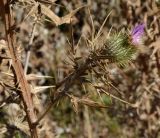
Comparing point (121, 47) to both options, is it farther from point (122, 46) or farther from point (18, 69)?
point (18, 69)

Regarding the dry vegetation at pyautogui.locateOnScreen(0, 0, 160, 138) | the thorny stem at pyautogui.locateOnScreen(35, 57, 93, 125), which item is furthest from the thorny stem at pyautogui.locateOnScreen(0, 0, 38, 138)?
the thorny stem at pyautogui.locateOnScreen(35, 57, 93, 125)

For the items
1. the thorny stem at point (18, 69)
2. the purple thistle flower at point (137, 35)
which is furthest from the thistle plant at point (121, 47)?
the thorny stem at point (18, 69)

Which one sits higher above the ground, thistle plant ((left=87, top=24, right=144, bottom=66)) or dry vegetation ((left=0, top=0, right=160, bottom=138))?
thistle plant ((left=87, top=24, right=144, bottom=66))

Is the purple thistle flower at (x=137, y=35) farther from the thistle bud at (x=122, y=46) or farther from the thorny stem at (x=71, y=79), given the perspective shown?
the thorny stem at (x=71, y=79)

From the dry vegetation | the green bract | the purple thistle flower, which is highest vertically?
the purple thistle flower

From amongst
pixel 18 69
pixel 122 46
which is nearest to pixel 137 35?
pixel 122 46

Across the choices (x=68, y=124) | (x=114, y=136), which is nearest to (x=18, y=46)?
(x=114, y=136)

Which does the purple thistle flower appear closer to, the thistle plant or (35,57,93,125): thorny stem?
the thistle plant

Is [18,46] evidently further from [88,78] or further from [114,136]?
[114,136]
